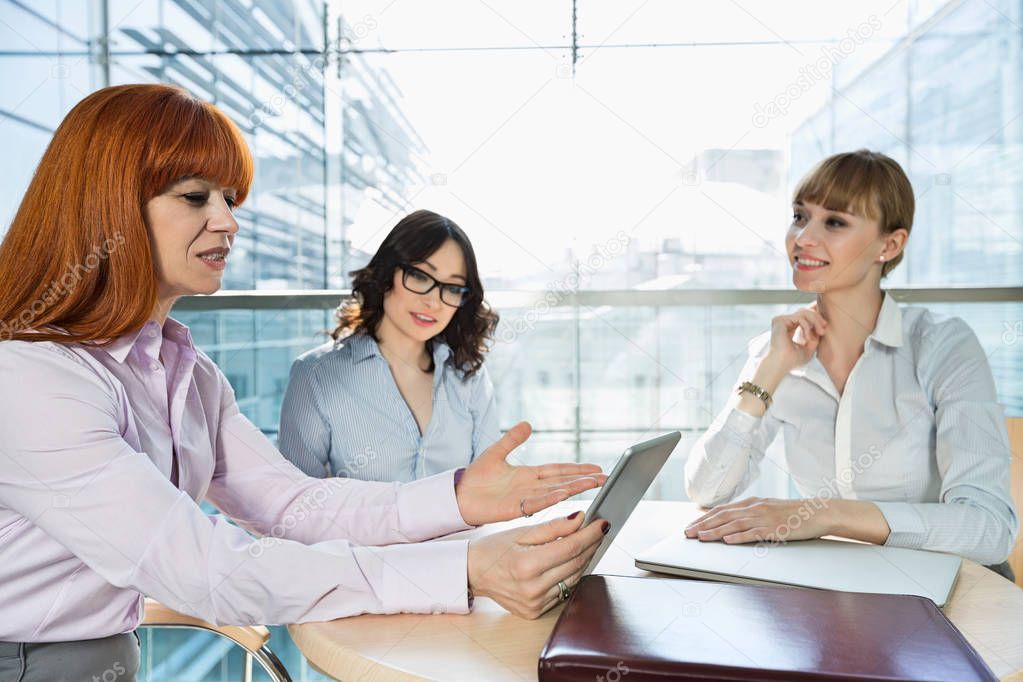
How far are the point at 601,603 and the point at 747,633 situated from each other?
12 centimetres

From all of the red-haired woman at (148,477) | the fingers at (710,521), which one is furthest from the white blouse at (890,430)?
the red-haired woman at (148,477)

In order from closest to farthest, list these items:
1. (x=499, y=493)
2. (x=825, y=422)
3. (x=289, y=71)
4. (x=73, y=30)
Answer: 1. (x=499, y=493)
2. (x=825, y=422)
3. (x=73, y=30)
4. (x=289, y=71)

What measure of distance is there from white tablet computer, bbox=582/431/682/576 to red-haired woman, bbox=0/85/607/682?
3cm

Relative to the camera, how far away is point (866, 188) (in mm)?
1441

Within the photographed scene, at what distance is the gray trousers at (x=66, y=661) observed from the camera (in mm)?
754

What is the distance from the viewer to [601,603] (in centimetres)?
66

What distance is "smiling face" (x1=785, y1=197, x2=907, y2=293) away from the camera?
1.44 metres

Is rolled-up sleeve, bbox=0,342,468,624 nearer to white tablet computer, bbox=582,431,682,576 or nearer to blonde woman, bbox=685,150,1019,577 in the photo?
white tablet computer, bbox=582,431,682,576

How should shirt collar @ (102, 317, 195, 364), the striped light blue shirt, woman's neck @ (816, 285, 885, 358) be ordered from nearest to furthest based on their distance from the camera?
1. shirt collar @ (102, 317, 195, 364)
2. woman's neck @ (816, 285, 885, 358)
3. the striped light blue shirt

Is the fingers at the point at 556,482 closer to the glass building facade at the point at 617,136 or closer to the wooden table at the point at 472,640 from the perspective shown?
the wooden table at the point at 472,640

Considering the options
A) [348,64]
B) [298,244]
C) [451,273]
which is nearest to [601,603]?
[451,273]

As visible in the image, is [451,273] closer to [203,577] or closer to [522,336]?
[203,577]

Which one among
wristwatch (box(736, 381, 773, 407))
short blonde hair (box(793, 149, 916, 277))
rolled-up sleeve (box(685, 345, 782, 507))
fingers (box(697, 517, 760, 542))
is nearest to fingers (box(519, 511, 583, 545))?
fingers (box(697, 517, 760, 542))

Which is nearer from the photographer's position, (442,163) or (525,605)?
(525,605)
